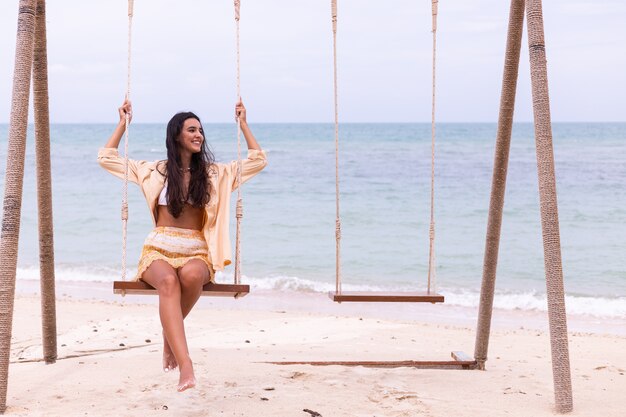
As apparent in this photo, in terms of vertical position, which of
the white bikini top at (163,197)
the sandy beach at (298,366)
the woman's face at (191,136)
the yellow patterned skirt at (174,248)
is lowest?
the sandy beach at (298,366)

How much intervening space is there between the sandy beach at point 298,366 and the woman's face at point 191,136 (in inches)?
46.3

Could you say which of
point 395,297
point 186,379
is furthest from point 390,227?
point 186,379

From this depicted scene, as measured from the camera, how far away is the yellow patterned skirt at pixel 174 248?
12.5 ft

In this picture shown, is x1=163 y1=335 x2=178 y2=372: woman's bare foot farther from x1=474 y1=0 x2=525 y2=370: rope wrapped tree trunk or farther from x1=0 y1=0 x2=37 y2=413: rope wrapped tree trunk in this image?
x1=474 y1=0 x2=525 y2=370: rope wrapped tree trunk

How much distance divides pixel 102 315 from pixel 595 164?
855 inches

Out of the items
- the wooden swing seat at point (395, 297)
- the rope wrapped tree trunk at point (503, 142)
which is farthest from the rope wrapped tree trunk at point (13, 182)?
the rope wrapped tree trunk at point (503, 142)

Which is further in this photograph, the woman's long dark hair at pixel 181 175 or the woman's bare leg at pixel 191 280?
the woman's long dark hair at pixel 181 175

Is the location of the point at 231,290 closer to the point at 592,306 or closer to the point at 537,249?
the point at 592,306

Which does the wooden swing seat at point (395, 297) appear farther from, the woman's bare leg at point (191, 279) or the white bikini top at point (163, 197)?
the white bikini top at point (163, 197)

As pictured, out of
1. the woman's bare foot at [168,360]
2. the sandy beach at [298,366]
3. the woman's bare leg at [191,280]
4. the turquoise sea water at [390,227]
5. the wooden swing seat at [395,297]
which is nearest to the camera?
the woman's bare leg at [191,280]

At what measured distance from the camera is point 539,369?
207 inches

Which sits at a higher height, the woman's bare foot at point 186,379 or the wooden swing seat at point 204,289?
the wooden swing seat at point 204,289

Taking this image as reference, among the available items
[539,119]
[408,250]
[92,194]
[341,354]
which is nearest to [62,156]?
[92,194]

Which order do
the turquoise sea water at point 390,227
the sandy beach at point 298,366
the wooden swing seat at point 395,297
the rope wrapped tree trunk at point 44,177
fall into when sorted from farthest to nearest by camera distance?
1. the turquoise sea water at point 390,227
2. the rope wrapped tree trunk at point 44,177
3. the wooden swing seat at point 395,297
4. the sandy beach at point 298,366
